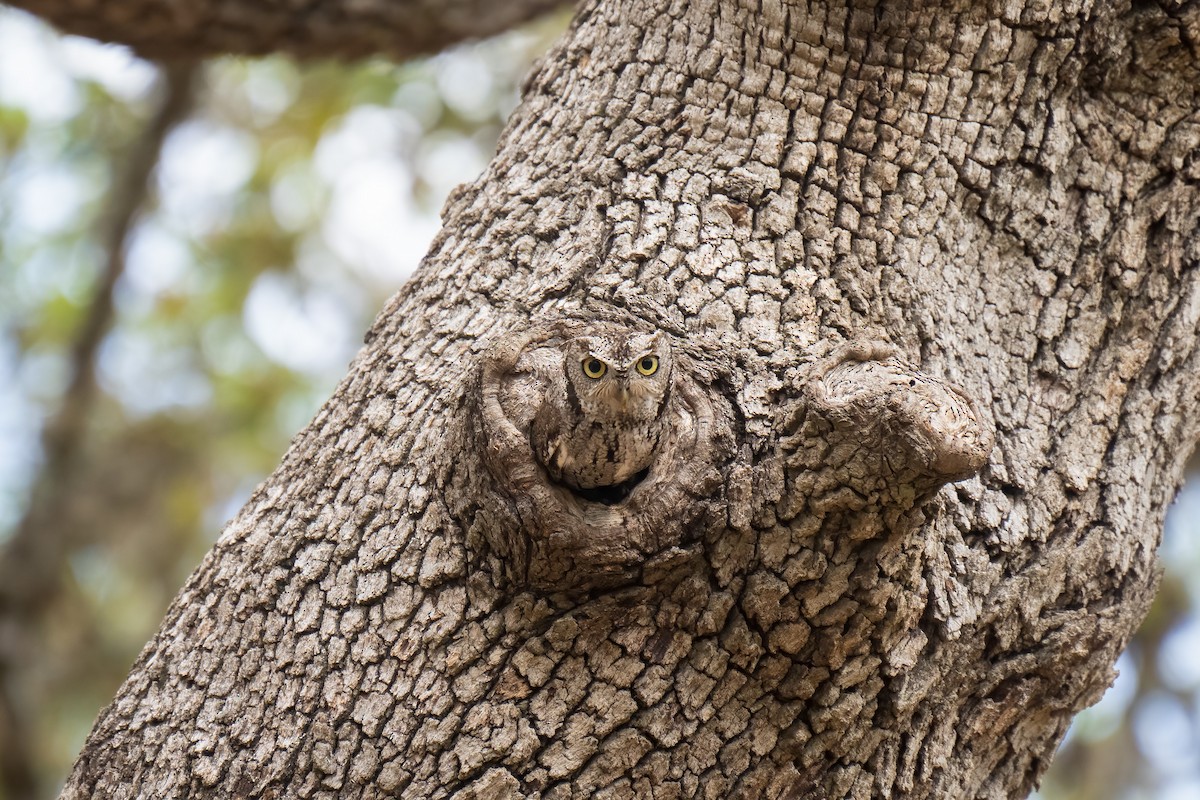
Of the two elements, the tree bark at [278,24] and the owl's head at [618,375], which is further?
the tree bark at [278,24]

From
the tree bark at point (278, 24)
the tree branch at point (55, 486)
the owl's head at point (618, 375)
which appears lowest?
the tree branch at point (55, 486)

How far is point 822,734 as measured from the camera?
184cm

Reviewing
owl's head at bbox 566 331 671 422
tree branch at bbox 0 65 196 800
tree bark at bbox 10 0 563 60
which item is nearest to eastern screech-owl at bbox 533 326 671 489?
owl's head at bbox 566 331 671 422

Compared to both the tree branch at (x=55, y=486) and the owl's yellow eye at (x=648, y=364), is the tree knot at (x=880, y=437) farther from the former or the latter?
the tree branch at (x=55, y=486)

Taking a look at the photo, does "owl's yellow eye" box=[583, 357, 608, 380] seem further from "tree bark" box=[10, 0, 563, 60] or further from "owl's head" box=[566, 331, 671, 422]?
"tree bark" box=[10, 0, 563, 60]

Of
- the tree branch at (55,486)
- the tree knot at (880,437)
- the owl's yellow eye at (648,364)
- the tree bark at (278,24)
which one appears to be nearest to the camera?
the tree knot at (880,437)

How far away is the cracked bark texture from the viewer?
1772 mm

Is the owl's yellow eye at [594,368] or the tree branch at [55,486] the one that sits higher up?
the owl's yellow eye at [594,368]

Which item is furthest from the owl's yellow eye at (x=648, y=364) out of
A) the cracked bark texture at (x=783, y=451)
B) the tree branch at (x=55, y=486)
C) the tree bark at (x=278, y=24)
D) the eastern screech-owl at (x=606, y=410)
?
the tree branch at (x=55, y=486)

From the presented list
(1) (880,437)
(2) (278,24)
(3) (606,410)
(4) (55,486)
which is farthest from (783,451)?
(4) (55,486)

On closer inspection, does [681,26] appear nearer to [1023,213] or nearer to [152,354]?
[1023,213]

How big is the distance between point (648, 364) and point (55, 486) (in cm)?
487

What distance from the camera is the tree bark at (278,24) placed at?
3.01 meters

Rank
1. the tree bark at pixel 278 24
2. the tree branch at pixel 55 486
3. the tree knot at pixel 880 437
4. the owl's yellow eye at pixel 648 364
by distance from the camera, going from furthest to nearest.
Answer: the tree branch at pixel 55 486, the tree bark at pixel 278 24, the owl's yellow eye at pixel 648 364, the tree knot at pixel 880 437
